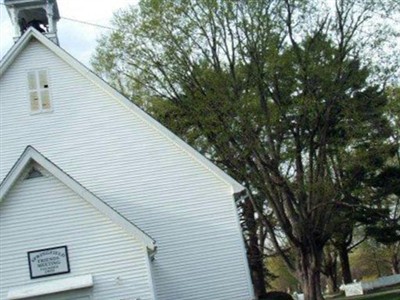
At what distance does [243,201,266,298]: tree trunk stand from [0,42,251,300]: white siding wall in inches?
593

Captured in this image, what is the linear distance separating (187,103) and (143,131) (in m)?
5.83

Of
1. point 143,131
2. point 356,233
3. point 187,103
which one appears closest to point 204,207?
point 143,131

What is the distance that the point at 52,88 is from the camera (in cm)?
1970

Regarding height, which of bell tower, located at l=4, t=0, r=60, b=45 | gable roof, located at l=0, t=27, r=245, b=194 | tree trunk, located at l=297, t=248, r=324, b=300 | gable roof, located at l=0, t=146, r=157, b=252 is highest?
bell tower, located at l=4, t=0, r=60, b=45

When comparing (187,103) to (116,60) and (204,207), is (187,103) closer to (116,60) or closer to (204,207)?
(116,60)

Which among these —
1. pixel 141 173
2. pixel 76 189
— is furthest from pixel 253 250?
pixel 76 189

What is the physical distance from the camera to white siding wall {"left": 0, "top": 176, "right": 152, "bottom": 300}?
51.9 feet

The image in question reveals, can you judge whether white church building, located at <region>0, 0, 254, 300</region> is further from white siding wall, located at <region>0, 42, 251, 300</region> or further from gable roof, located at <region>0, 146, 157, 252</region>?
gable roof, located at <region>0, 146, 157, 252</region>

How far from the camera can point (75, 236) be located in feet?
52.2

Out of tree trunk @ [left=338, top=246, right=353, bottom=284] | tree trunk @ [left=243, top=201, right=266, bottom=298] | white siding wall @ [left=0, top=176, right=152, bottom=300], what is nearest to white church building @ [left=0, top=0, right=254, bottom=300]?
white siding wall @ [left=0, top=176, right=152, bottom=300]

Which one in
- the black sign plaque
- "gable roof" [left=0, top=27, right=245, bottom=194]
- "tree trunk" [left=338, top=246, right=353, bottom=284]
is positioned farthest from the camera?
"tree trunk" [left=338, top=246, right=353, bottom=284]

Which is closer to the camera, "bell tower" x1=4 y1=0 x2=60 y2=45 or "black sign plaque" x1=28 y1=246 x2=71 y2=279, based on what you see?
"black sign plaque" x1=28 y1=246 x2=71 y2=279

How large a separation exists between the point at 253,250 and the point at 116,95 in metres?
18.4

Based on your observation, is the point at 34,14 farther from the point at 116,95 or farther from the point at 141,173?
the point at 141,173
